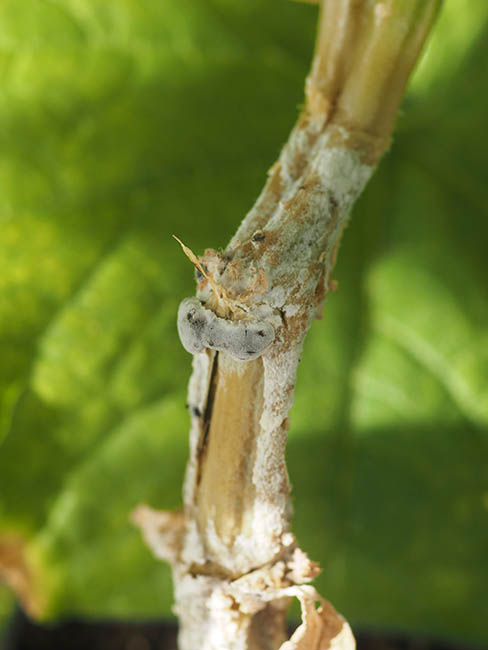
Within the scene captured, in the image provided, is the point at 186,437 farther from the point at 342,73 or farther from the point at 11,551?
the point at 342,73

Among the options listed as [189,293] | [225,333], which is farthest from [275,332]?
[189,293]

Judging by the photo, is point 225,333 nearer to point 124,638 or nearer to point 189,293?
point 189,293

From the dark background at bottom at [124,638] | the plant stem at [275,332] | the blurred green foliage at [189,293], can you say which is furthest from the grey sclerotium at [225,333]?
the dark background at bottom at [124,638]

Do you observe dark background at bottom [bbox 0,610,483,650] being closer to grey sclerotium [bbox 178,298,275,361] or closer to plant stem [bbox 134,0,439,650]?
plant stem [bbox 134,0,439,650]

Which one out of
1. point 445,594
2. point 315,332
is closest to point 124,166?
point 315,332

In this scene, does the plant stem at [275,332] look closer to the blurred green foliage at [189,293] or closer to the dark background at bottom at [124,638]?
the blurred green foliage at [189,293]

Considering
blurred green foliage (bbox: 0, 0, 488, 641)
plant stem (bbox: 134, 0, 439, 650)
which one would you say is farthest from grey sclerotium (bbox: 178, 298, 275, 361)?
blurred green foliage (bbox: 0, 0, 488, 641)

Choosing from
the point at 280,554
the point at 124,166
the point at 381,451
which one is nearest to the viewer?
the point at 280,554
